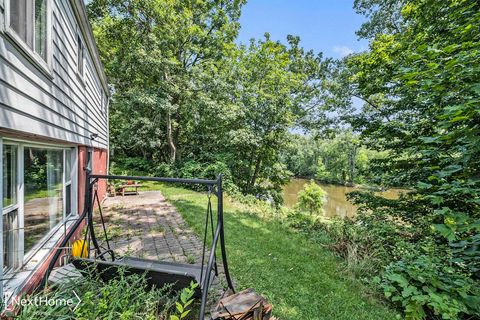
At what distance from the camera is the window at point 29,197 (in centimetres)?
227

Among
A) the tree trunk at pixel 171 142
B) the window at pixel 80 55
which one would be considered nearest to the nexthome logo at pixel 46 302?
the window at pixel 80 55

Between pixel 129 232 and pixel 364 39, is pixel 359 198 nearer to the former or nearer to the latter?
pixel 129 232

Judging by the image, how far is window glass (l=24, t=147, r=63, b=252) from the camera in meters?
2.71

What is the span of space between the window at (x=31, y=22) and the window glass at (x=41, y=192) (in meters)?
1.17

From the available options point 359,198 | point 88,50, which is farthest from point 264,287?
point 88,50

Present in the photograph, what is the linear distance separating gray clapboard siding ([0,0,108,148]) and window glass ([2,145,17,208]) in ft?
0.90

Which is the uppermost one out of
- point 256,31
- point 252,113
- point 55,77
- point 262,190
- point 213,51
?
point 256,31

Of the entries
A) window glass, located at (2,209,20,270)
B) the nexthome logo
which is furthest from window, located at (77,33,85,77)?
the nexthome logo

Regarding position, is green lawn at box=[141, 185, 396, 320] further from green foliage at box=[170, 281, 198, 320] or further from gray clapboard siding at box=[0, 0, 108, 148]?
gray clapboard siding at box=[0, 0, 108, 148]

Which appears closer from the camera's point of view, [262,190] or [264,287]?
[264,287]

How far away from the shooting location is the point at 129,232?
5.21 meters

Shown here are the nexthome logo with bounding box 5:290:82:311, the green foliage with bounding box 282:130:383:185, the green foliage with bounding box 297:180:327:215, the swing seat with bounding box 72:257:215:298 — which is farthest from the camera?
the green foliage with bounding box 282:130:383:185

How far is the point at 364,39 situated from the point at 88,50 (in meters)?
9.51

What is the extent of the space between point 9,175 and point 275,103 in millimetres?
11190
